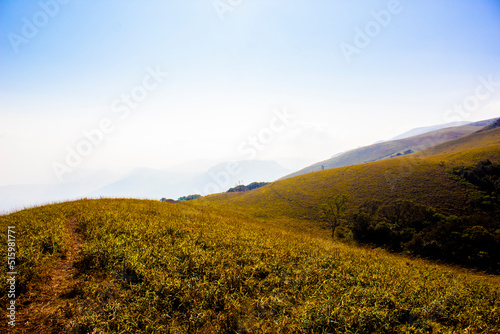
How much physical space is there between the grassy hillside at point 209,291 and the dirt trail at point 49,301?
0.03 meters

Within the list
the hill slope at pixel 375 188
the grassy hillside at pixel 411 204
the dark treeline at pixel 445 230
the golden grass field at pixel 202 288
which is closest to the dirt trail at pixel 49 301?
the golden grass field at pixel 202 288

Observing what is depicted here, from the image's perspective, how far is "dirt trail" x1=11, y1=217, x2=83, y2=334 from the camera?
5.18m

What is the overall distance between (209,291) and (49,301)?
4.95 m

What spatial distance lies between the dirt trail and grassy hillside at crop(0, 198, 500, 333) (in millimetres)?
27

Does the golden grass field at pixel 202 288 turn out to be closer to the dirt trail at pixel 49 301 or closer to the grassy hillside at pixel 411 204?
the dirt trail at pixel 49 301

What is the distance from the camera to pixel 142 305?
20.0 feet

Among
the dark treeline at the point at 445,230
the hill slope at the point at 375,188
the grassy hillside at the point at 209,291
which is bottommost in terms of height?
the dark treeline at the point at 445,230

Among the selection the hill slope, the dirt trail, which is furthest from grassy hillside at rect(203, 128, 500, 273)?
the dirt trail

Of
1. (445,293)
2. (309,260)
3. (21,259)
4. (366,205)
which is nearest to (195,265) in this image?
(309,260)

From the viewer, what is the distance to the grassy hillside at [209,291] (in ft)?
18.8

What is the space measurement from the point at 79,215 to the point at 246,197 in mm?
75721

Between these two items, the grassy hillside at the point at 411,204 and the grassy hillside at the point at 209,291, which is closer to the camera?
the grassy hillside at the point at 209,291

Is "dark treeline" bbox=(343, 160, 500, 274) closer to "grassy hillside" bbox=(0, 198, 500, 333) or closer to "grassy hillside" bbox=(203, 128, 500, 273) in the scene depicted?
"grassy hillside" bbox=(203, 128, 500, 273)

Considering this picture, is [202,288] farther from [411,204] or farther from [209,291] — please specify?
[411,204]
